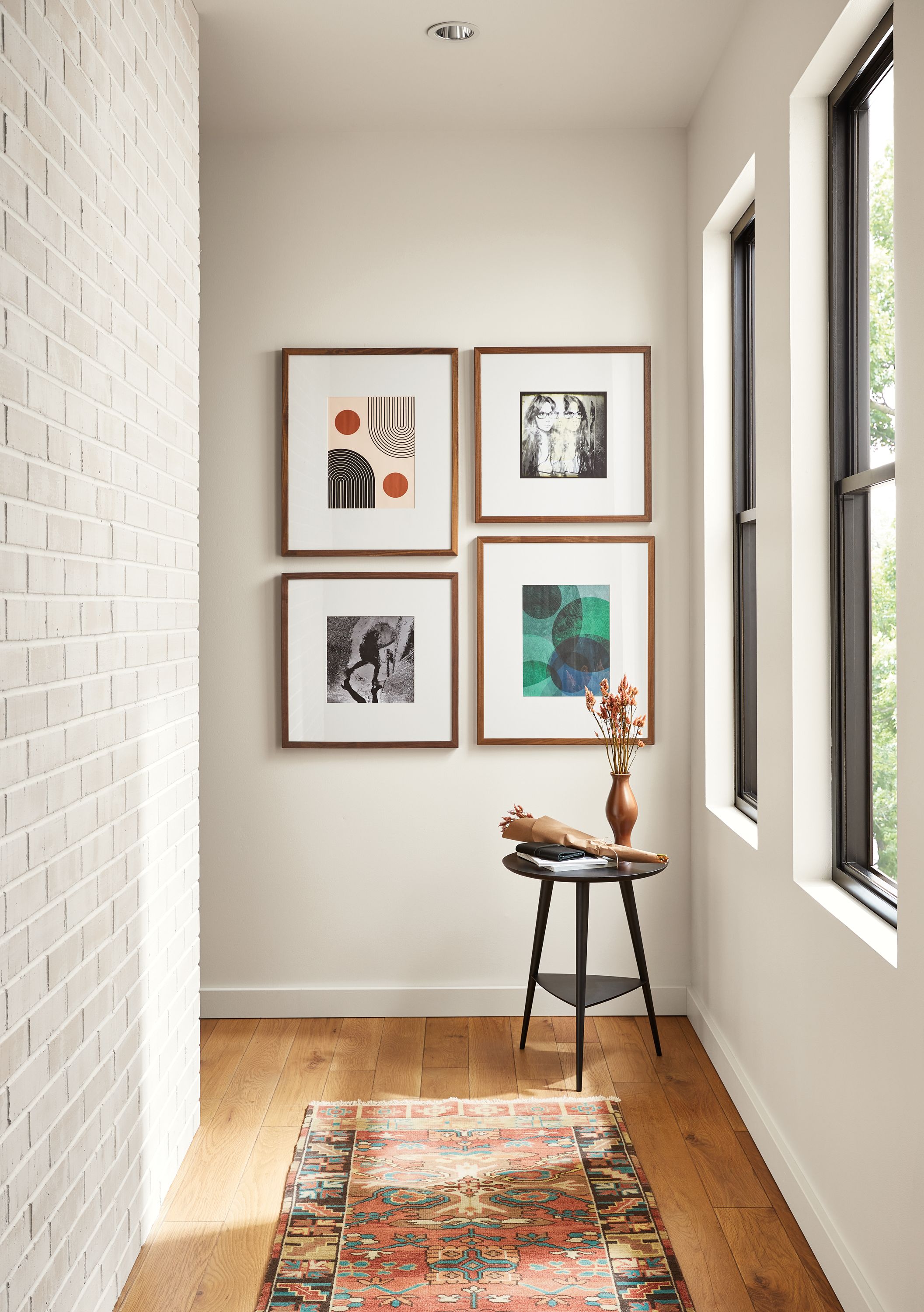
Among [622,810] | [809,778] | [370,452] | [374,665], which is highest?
[370,452]

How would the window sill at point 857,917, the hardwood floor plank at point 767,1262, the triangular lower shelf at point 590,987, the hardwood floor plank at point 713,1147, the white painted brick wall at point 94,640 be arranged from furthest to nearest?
the triangular lower shelf at point 590,987 < the hardwood floor plank at point 713,1147 < the hardwood floor plank at point 767,1262 < the window sill at point 857,917 < the white painted brick wall at point 94,640

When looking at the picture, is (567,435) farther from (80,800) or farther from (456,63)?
(80,800)

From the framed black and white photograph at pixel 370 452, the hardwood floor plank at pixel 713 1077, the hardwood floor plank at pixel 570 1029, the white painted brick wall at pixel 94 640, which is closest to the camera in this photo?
the white painted brick wall at pixel 94 640

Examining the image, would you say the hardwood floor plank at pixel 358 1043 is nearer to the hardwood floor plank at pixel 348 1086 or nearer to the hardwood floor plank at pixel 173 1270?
the hardwood floor plank at pixel 348 1086

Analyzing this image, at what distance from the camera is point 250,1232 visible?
217cm

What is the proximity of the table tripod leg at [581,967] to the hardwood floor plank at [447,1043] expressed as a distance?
352 millimetres

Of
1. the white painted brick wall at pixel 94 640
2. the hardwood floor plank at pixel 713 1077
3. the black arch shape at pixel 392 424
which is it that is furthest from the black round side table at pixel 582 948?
the black arch shape at pixel 392 424

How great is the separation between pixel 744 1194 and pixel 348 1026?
4.60ft

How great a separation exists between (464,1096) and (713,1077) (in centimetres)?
69

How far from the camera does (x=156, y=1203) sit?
2238mm

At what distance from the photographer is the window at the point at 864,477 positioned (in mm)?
1997

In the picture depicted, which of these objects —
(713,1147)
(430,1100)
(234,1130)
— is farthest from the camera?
(430,1100)

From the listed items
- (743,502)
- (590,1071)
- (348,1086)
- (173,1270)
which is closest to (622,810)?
(590,1071)

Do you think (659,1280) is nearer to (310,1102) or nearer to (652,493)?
(310,1102)
